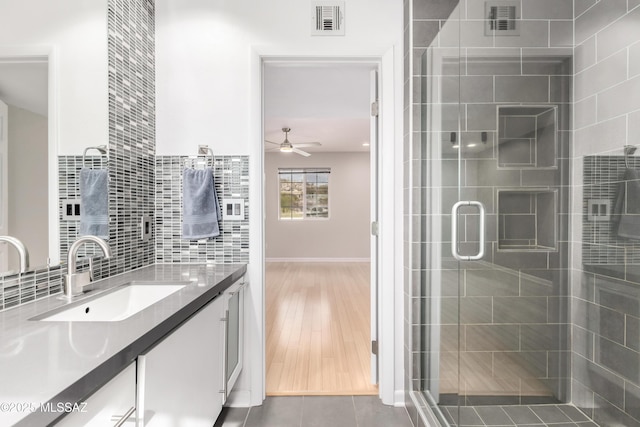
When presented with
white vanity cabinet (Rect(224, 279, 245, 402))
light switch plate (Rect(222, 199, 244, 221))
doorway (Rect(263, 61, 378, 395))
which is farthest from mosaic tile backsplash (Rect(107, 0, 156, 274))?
doorway (Rect(263, 61, 378, 395))

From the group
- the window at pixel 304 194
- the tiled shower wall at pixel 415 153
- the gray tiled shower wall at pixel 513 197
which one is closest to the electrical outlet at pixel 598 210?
the gray tiled shower wall at pixel 513 197

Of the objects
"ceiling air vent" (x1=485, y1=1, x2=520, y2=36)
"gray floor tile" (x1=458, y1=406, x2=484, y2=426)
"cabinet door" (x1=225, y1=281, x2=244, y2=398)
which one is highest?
"ceiling air vent" (x1=485, y1=1, x2=520, y2=36)

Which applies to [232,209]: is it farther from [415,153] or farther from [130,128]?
[415,153]

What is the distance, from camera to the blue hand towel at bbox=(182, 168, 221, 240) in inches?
76.0

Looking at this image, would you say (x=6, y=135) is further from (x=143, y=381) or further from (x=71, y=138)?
(x=143, y=381)

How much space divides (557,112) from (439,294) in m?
1.10

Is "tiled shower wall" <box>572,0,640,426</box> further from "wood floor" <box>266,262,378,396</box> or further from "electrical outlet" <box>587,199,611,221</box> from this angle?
"wood floor" <box>266,262,378,396</box>

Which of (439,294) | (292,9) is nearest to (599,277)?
(439,294)

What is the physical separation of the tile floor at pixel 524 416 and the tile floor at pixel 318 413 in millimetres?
410

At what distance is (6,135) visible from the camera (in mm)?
1065

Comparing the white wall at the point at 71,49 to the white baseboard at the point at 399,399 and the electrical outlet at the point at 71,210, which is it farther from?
the white baseboard at the point at 399,399

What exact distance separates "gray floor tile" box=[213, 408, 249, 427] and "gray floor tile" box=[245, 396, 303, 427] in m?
0.03

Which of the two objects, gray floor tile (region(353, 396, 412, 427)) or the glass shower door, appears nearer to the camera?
the glass shower door

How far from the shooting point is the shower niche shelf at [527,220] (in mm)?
1582
